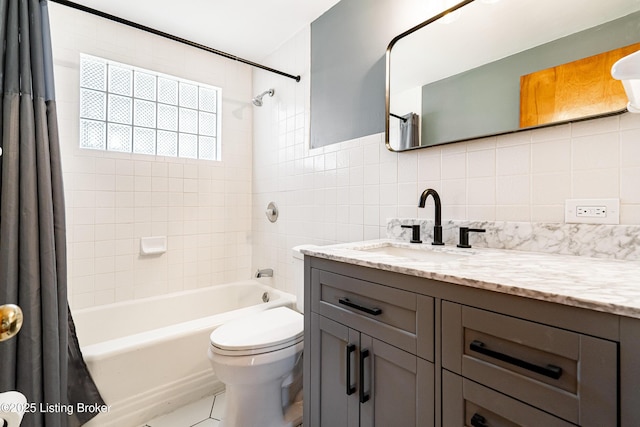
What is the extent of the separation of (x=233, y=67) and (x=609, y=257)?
281 centimetres

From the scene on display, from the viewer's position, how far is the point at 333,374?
1075mm

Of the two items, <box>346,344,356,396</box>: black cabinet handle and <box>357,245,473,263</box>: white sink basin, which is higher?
<box>357,245,473,263</box>: white sink basin

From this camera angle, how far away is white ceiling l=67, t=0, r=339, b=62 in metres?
1.96

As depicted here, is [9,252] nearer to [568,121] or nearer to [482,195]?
[482,195]

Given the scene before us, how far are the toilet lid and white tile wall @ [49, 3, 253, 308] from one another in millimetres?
1123

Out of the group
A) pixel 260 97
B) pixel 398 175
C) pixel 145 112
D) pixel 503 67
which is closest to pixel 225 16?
pixel 260 97

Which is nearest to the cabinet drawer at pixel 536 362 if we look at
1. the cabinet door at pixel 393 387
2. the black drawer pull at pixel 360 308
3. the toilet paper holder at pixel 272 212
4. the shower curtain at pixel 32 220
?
the cabinet door at pixel 393 387

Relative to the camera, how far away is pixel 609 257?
97cm

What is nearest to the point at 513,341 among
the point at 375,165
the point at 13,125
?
the point at 375,165

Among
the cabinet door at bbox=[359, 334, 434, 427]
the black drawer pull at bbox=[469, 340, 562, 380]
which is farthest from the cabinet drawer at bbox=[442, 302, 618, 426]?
the cabinet door at bbox=[359, 334, 434, 427]

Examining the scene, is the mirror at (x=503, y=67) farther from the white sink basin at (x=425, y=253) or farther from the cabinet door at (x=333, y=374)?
the cabinet door at (x=333, y=374)

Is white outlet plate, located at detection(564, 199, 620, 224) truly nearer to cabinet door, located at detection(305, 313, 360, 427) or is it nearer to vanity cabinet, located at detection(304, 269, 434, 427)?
vanity cabinet, located at detection(304, 269, 434, 427)

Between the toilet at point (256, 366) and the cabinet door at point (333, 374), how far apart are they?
0.26 meters

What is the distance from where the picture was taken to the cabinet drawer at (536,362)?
55 centimetres
